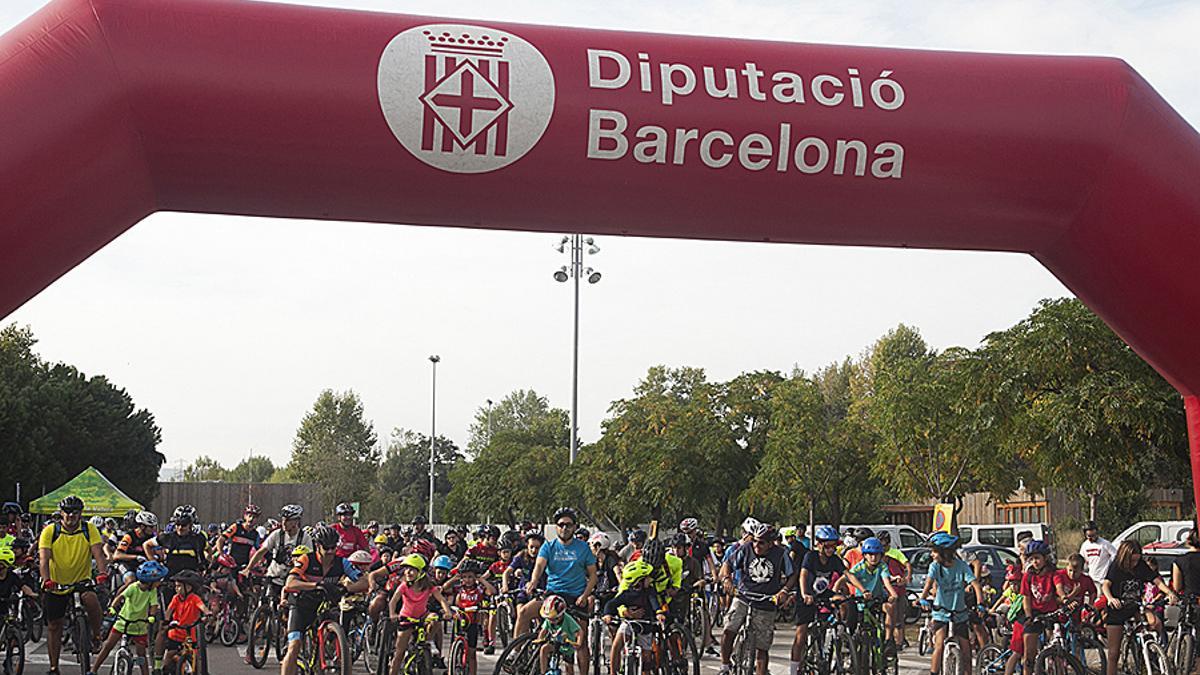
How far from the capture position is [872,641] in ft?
46.0

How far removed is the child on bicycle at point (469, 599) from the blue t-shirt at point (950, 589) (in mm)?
4448

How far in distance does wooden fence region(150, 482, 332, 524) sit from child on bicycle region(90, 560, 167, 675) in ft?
175

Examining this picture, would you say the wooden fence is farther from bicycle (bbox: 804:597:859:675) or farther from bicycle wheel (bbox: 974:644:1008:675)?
bicycle wheel (bbox: 974:644:1008:675)

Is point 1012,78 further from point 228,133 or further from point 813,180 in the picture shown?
point 228,133

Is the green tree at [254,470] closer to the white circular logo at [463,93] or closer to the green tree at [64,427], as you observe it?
the green tree at [64,427]

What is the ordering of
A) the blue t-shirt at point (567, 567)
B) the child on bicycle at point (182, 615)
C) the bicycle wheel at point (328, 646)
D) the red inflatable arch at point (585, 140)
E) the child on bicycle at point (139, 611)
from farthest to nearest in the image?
the blue t-shirt at point (567, 567)
the bicycle wheel at point (328, 646)
the child on bicycle at point (139, 611)
the child on bicycle at point (182, 615)
the red inflatable arch at point (585, 140)

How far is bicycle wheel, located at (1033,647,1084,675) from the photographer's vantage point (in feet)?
40.1

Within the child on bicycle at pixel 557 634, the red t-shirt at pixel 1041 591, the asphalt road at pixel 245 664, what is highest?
the red t-shirt at pixel 1041 591

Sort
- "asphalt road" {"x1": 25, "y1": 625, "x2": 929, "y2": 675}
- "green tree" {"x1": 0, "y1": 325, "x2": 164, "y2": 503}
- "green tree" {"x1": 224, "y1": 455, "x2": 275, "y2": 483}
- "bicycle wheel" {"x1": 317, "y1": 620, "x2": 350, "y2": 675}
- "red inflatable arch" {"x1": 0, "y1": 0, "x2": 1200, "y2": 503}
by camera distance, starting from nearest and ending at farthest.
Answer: "red inflatable arch" {"x1": 0, "y1": 0, "x2": 1200, "y2": 503}
"bicycle wheel" {"x1": 317, "y1": 620, "x2": 350, "y2": 675}
"asphalt road" {"x1": 25, "y1": 625, "x2": 929, "y2": 675}
"green tree" {"x1": 0, "y1": 325, "x2": 164, "y2": 503}
"green tree" {"x1": 224, "y1": 455, "x2": 275, "y2": 483}

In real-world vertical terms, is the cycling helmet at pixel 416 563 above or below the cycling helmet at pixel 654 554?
below

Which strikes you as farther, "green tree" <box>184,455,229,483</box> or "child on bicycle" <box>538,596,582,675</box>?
"green tree" <box>184,455,229,483</box>

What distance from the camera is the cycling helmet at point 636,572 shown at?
40.8ft

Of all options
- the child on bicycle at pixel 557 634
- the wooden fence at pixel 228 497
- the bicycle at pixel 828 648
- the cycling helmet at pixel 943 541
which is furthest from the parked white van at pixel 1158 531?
the wooden fence at pixel 228 497

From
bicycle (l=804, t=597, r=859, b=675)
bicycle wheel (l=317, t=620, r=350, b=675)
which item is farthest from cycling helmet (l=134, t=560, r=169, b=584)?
bicycle (l=804, t=597, r=859, b=675)
